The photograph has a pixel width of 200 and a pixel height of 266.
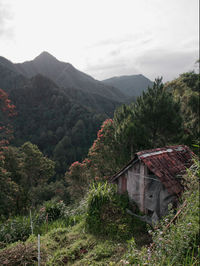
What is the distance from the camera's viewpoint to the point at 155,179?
489 centimetres

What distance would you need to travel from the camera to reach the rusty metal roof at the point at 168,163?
4.54 meters

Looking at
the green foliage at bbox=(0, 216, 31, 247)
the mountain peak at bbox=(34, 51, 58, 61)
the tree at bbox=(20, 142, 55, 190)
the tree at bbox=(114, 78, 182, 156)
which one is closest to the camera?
the green foliage at bbox=(0, 216, 31, 247)

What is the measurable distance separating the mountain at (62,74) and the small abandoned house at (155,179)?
470ft

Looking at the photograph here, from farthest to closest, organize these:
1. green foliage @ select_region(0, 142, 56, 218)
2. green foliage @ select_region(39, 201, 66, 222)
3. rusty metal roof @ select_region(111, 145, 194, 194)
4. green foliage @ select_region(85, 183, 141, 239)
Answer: green foliage @ select_region(0, 142, 56, 218)
green foliage @ select_region(39, 201, 66, 222)
green foliage @ select_region(85, 183, 141, 239)
rusty metal roof @ select_region(111, 145, 194, 194)

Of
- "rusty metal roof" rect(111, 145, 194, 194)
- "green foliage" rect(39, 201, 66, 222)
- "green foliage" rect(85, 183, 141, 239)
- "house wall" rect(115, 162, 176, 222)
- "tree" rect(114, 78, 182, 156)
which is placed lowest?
"green foliage" rect(39, 201, 66, 222)

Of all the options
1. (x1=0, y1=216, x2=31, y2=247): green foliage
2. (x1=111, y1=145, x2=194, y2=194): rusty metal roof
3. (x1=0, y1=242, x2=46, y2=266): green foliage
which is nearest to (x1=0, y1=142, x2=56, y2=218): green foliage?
(x1=0, y1=216, x2=31, y2=247): green foliage

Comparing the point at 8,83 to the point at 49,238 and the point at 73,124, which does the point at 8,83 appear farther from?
the point at 49,238

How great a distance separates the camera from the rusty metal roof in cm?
454

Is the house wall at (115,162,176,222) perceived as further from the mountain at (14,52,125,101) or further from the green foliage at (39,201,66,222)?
the mountain at (14,52,125,101)

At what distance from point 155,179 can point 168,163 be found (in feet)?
2.32

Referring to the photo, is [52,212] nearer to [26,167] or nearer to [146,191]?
[146,191]

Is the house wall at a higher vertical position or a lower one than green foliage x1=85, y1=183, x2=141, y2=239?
higher

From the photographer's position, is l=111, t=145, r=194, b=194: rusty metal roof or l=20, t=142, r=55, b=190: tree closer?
l=111, t=145, r=194, b=194: rusty metal roof

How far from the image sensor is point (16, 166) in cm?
1672
